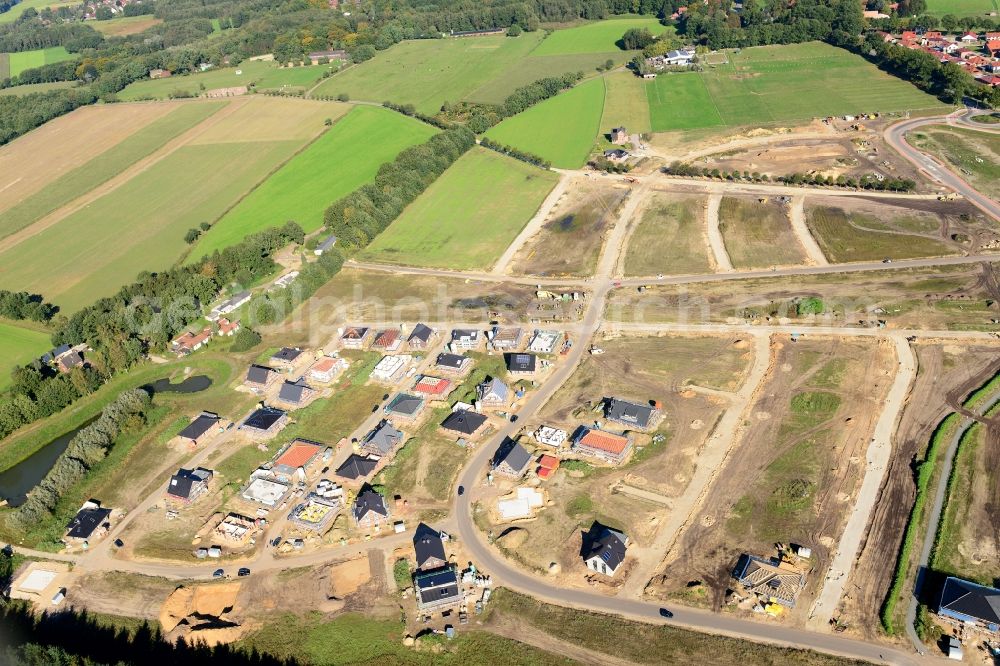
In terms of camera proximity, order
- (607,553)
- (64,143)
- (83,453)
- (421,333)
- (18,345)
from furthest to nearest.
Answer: (64,143)
(18,345)
(421,333)
(83,453)
(607,553)

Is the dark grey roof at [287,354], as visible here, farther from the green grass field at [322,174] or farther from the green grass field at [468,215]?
the green grass field at [322,174]

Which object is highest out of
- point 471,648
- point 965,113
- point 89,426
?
point 965,113

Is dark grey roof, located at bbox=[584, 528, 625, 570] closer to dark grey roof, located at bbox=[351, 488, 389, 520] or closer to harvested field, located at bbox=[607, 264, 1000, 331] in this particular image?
dark grey roof, located at bbox=[351, 488, 389, 520]

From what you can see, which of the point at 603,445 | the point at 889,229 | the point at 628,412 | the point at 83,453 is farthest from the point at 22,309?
the point at 889,229

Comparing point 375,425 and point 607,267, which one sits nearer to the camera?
point 375,425

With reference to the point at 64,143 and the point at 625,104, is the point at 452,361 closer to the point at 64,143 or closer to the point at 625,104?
the point at 625,104

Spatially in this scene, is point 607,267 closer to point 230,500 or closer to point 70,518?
point 230,500

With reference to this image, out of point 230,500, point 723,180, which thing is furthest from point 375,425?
point 723,180

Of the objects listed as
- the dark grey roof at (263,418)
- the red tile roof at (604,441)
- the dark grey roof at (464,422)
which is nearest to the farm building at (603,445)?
the red tile roof at (604,441)
